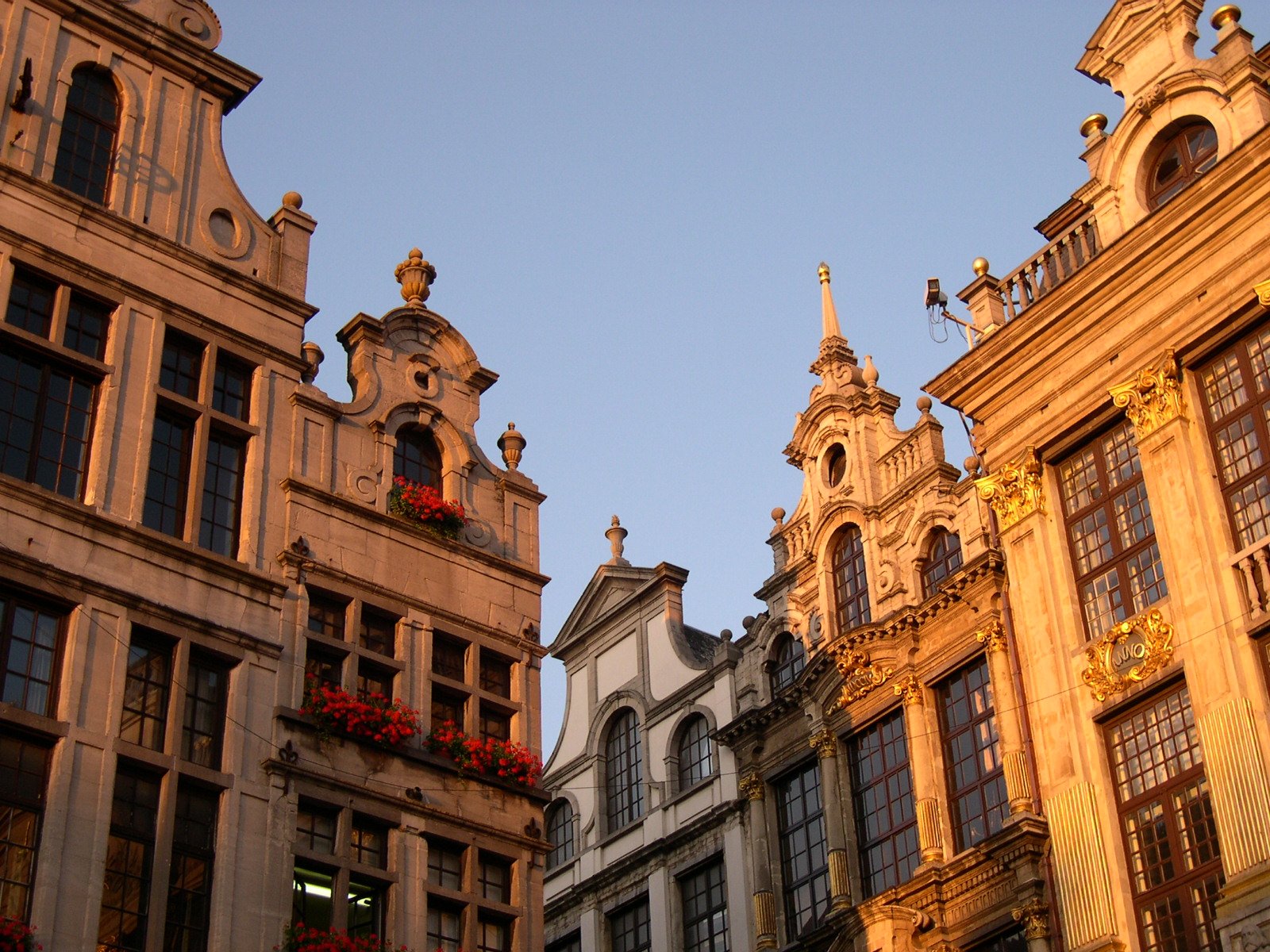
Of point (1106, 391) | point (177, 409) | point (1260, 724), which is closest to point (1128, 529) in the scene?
point (1106, 391)

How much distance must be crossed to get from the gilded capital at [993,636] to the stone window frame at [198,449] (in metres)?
11.6

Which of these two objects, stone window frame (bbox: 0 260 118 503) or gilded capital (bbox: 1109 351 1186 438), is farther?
gilded capital (bbox: 1109 351 1186 438)

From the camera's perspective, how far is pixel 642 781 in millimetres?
36656

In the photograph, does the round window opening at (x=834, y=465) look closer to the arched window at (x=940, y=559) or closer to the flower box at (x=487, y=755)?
the arched window at (x=940, y=559)

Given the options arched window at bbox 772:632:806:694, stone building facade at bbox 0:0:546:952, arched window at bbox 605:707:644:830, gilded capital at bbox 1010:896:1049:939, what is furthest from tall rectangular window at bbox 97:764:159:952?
arched window at bbox 605:707:644:830

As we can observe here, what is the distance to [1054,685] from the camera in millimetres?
25516

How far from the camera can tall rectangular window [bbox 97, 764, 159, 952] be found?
66.0ft

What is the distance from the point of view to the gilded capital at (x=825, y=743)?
31391 millimetres

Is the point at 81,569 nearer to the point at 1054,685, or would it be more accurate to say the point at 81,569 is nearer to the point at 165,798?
the point at 165,798

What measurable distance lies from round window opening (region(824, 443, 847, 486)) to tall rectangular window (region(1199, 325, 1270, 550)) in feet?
33.1

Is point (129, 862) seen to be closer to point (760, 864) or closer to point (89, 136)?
point (89, 136)

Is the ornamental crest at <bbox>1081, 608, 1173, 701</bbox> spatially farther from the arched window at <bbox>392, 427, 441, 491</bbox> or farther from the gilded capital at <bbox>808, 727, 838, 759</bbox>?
the arched window at <bbox>392, 427, 441, 491</bbox>

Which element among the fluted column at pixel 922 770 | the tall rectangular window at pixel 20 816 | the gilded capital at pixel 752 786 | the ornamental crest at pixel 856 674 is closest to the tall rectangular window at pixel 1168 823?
the fluted column at pixel 922 770

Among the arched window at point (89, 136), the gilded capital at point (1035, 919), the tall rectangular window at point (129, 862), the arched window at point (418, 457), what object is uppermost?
the arched window at point (89, 136)
